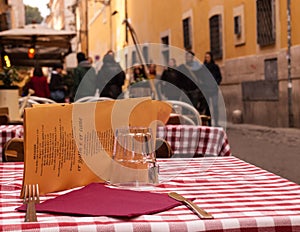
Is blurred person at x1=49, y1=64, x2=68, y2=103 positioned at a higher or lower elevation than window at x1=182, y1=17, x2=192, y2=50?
lower

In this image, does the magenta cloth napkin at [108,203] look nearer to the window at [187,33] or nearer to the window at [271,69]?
the window at [271,69]

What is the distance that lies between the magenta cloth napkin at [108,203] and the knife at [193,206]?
2 centimetres

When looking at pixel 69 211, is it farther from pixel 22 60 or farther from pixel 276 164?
pixel 22 60

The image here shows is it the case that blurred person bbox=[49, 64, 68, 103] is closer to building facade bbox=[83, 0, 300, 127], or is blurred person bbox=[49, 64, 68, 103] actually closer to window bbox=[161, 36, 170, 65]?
building facade bbox=[83, 0, 300, 127]

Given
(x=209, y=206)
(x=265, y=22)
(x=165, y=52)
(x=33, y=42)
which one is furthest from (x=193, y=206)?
(x=165, y=52)

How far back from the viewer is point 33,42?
15.6m

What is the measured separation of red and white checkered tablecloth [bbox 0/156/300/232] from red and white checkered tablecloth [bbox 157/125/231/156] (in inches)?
64.6

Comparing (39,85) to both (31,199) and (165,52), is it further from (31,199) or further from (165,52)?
(31,199)

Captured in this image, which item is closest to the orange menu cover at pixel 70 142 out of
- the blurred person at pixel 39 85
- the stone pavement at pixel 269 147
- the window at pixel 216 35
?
the stone pavement at pixel 269 147

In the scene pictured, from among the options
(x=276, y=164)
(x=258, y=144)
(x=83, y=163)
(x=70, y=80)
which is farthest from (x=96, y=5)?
(x=83, y=163)

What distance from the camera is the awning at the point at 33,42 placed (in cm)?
1516

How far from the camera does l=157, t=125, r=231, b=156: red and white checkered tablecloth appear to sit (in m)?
3.76

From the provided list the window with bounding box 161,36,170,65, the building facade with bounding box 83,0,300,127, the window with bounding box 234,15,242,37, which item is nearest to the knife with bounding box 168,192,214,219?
the building facade with bounding box 83,0,300,127

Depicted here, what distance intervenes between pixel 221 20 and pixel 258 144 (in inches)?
226
